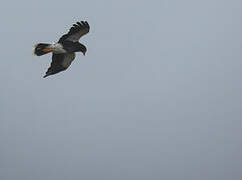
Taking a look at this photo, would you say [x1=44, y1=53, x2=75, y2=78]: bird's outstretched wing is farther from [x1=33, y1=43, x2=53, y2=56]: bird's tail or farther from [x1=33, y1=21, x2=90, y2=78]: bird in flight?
[x1=33, y1=43, x2=53, y2=56]: bird's tail

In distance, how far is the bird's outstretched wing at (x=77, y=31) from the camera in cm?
3250

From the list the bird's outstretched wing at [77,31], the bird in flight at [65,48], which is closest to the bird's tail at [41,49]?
the bird in flight at [65,48]

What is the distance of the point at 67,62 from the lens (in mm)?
33375

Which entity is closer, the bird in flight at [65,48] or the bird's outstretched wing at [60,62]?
the bird in flight at [65,48]

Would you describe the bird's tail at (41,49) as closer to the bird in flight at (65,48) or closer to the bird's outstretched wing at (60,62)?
the bird in flight at (65,48)

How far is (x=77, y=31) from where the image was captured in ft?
107

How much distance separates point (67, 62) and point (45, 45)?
128 cm

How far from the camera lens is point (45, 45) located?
32.8 metres

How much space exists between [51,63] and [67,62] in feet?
2.63

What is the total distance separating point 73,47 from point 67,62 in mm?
735

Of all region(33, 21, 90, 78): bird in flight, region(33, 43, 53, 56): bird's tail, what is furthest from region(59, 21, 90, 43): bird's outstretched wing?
region(33, 43, 53, 56): bird's tail

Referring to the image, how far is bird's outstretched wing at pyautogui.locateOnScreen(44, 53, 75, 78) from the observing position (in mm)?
33281

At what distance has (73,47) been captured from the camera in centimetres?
3312

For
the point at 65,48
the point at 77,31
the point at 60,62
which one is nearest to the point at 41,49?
the point at 65,48
